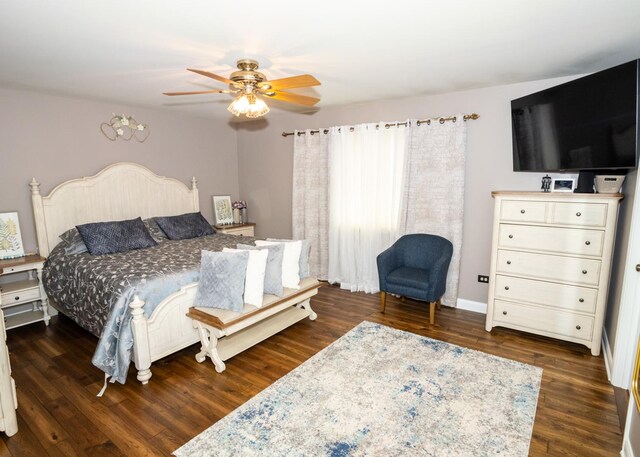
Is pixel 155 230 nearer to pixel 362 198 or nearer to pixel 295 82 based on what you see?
A: pixel 362 198

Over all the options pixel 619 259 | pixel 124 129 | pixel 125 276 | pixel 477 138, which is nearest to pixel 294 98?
pixel 125 276

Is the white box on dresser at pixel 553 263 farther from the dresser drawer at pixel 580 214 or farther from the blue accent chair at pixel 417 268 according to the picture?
the blue accent chair at pixel 417 268

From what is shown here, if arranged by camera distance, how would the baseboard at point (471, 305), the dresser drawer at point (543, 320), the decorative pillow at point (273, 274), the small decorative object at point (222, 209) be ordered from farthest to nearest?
1. the small decorative object at point (222, 209)
2. the baseboard at point (471, 305)
3. the decorative pillow at point (273, 274)
4. the dresser drawer at point (543, 320)

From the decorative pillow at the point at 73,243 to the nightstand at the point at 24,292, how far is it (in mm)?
269

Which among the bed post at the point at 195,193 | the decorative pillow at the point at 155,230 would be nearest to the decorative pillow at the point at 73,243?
the decorative pillow at the point at 155,230

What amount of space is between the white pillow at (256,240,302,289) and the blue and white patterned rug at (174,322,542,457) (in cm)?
72

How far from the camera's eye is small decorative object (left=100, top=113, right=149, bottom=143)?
4.33 metres

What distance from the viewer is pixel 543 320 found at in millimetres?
3219

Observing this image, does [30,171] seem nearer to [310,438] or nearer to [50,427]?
[50,427]

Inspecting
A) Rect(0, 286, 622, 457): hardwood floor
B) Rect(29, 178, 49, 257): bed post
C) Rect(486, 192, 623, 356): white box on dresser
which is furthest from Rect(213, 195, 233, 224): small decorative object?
Rect(486, 192, 623, 356): white box on dresser

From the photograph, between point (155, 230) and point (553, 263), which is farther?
point (155, 230)

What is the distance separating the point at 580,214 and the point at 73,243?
4814 millimetres

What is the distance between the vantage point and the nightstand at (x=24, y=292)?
135 inches

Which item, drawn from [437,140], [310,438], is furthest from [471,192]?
[310,438]
